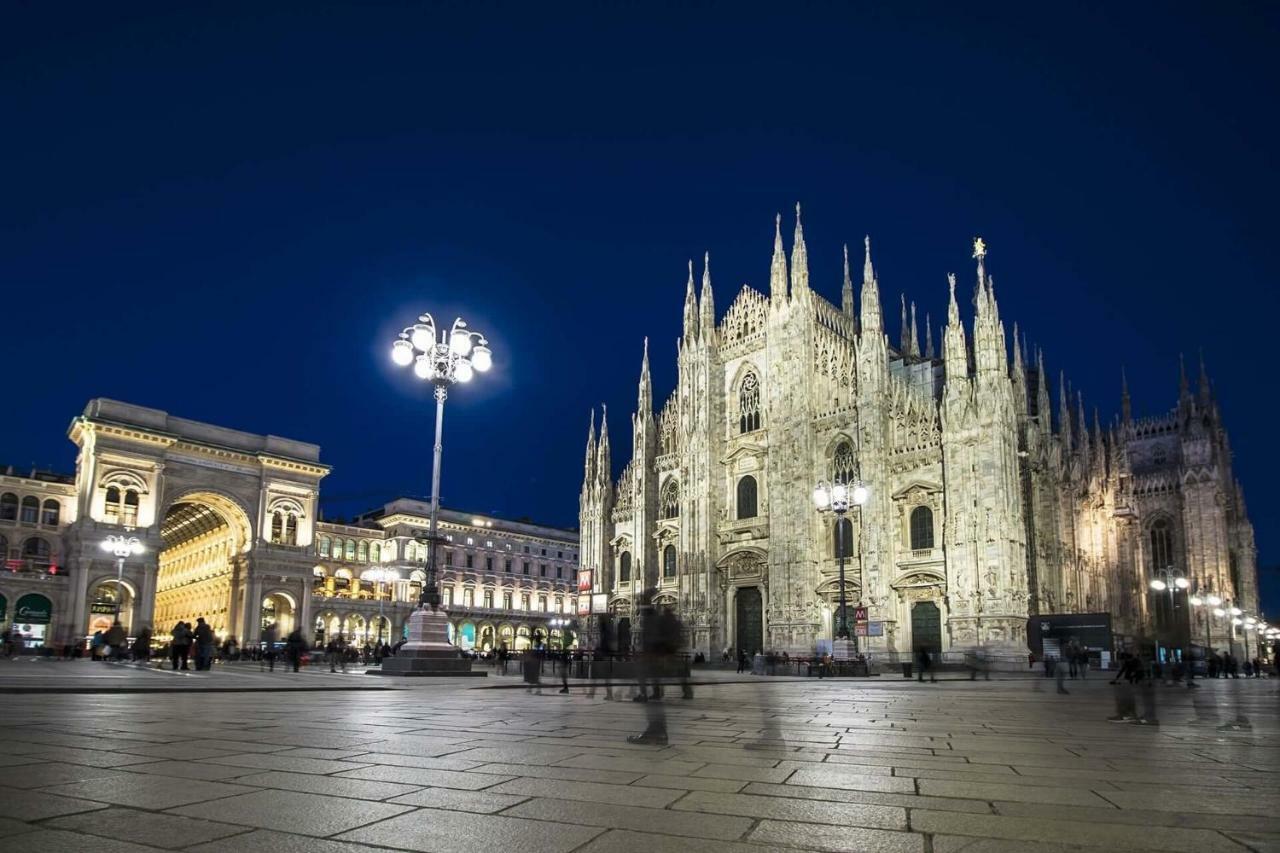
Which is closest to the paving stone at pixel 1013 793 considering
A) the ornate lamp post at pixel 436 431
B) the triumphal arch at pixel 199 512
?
the ornate lamp post at pixel 436 431

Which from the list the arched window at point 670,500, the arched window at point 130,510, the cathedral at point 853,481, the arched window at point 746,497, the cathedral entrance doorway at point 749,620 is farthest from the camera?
the arched window at point 130,510

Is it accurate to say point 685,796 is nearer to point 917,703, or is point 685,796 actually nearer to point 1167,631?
point 917,703

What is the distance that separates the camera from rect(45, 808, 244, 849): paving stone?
3355 millimetres

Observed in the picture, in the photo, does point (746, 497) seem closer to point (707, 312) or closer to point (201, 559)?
point (707, 312)

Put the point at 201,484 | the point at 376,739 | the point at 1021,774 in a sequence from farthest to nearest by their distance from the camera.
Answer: the point at 201,484
the point at 376,739
the point at 1021,774

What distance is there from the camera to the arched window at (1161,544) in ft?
243

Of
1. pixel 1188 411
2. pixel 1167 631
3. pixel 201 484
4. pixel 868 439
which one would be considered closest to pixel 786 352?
pixel 868 439

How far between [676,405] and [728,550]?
9.75 m

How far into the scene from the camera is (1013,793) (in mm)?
5004

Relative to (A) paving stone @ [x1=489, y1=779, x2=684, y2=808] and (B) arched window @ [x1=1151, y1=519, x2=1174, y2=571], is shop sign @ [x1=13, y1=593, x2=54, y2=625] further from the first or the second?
(B) arched window @ [x1=1151, y1=519, x2=1174, y2=571]

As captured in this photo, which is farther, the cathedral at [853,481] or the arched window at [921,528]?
the arched window at [921,528]

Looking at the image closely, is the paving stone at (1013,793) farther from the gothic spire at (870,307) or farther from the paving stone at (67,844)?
the gothic spire at (870,307)

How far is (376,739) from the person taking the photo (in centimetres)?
725

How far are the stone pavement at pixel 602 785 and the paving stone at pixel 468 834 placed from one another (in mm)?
16
